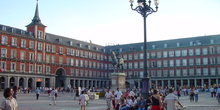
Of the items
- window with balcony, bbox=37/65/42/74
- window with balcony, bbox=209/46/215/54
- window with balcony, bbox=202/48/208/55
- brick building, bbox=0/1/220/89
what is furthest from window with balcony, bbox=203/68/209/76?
window with balcony, bbox=37/65/42/74

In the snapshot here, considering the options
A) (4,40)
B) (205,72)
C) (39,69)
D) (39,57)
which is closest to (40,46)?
(39,57)

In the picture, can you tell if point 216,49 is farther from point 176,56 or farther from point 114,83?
point 114,83

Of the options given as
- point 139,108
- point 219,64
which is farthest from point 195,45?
point 139,108

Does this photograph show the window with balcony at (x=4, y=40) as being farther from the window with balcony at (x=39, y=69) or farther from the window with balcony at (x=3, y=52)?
the window with balcony at (x=39, y=69)

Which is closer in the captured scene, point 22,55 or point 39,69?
point 22,55

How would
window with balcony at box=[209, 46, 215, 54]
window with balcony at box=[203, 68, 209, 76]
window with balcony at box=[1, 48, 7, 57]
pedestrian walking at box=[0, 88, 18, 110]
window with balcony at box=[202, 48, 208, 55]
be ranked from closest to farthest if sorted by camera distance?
pedestrian walking at box=[0, 88, 18, 110] < window with balcony at box=[1, 48, 7, 57] < window with balcony at box=[209, 46, 215, 54] < window with balcony at box=[203, 68, 209, 76] < window with balcony at box=[202, 48, 208, 55]

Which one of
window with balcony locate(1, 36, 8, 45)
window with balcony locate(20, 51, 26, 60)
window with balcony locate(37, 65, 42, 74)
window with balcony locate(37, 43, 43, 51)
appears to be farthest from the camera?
window with balcony locate(37, 43, 43, 51)

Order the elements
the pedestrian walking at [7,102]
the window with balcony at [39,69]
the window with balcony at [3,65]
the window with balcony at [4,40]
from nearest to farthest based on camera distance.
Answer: the pedestrian walking at [7,102], the window with balcony at [3,65], the window with balcony at [4,40], the window with balcony at [39,69]

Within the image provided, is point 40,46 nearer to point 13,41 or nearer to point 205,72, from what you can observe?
point 13,41

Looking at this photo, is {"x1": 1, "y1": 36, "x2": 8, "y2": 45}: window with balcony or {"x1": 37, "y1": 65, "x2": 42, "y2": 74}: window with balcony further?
{"x1": 37, "y1": 65, "x2": 42, "y2": 74}: window with balcony

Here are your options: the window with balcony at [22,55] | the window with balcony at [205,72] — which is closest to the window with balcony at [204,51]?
the window with balcony at [205,72]

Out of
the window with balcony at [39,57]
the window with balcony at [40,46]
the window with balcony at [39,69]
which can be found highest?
the window with balcony at [40,46]

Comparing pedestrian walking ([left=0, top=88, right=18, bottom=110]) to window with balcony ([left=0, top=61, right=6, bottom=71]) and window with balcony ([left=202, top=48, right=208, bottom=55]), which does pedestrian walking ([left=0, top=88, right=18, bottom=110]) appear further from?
window with balcony ([left=202, top=48, right=208, bottom=55])

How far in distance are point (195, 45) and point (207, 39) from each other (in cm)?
372
